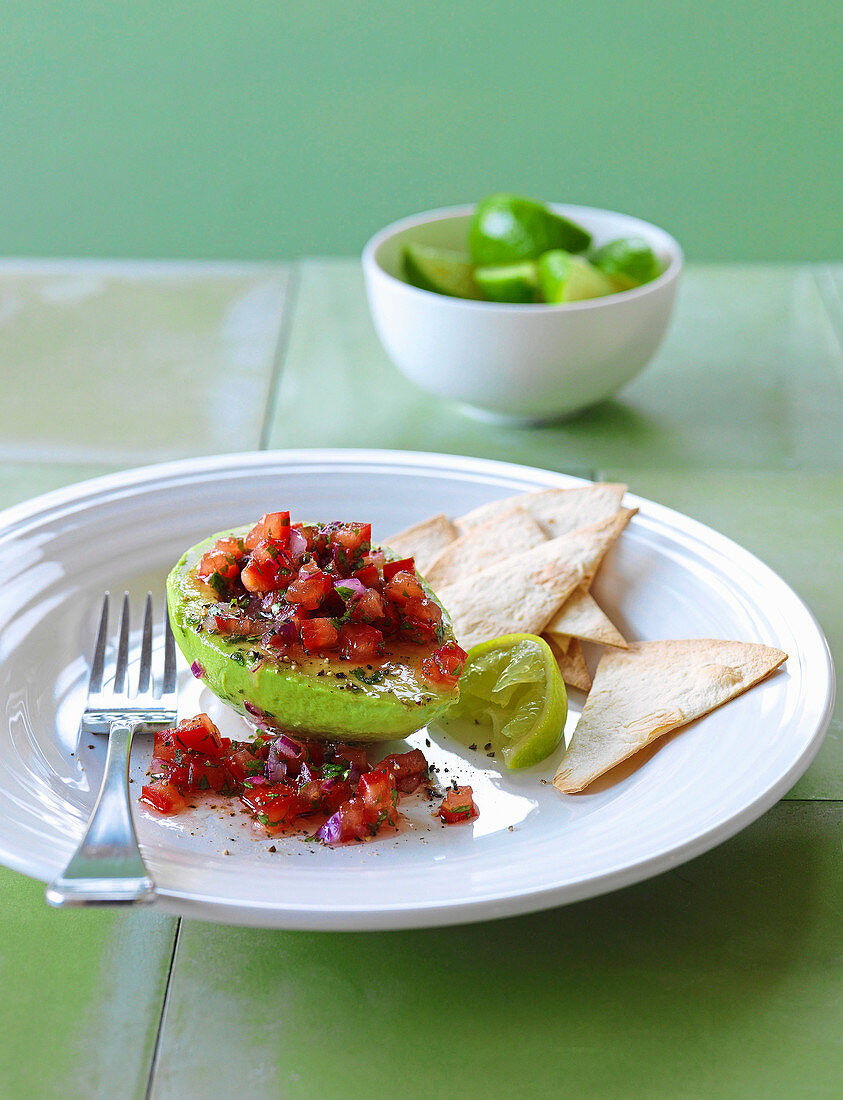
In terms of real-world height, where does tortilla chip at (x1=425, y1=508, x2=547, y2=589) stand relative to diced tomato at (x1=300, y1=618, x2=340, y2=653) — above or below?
below

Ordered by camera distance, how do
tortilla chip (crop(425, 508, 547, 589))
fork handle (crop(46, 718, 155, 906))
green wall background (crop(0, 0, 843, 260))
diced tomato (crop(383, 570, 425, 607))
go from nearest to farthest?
fork handle (crop(46, 718, 155, 906)) → diced tomato (crop(383, 570, 425, 607)) → tortilla chip (crop(425, 508, 547, 589)) → green wall background (crop(0, 0, 843, 260))

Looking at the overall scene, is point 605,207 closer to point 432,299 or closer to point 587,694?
point 432,299

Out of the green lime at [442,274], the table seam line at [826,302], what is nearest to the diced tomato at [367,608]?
the green lime at [442,274]

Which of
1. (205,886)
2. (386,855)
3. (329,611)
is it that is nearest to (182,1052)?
(205,886)

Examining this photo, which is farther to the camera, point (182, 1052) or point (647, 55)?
point (647, 55)

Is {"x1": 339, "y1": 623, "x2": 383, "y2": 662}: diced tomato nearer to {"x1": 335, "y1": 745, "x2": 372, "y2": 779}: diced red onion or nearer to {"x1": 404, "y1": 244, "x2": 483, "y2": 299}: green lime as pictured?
{"x1": 335, "y1": 745, "x2": 372, "y2": 779}: diced red onion

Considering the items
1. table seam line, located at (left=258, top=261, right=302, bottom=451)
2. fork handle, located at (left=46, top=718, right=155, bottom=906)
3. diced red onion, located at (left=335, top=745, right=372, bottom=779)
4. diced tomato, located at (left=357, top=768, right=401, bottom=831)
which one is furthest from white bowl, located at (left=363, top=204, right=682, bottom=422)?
fork handle, located at (left=46, top=718, right=155, bottom=906)
